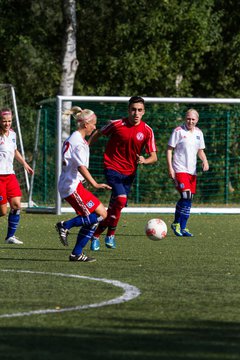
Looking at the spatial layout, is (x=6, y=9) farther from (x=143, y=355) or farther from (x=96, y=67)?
(x=143, y=355)

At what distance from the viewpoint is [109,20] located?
36156 millimetres

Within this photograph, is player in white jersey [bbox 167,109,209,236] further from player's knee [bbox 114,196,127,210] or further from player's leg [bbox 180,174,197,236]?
player's knee [bbox 114,196,127,210]

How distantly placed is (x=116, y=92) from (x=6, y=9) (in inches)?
175

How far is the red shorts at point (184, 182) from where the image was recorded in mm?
16719

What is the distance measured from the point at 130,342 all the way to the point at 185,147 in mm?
10750

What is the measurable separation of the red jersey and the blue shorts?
0.12 m

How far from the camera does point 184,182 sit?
1675cm

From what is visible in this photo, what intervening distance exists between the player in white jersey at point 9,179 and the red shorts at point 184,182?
2.74 metres

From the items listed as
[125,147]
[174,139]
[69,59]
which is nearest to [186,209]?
[174,139]

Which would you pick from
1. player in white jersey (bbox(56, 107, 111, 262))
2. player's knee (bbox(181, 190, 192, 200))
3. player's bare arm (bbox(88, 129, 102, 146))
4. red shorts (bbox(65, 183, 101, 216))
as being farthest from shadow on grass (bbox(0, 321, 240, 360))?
player's knee (bbox(181, 190, 192, 200))

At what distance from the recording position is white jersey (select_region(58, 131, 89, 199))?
1159cm

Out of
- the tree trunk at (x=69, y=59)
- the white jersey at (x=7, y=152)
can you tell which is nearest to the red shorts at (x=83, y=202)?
the white jersey at (x=7, y=152)

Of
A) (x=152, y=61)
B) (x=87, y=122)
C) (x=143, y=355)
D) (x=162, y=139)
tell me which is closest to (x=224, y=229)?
(x=87, y=122)

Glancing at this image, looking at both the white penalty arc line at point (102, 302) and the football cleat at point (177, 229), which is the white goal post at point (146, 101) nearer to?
the football cleat at point (177, 229)
